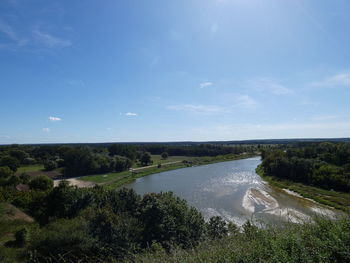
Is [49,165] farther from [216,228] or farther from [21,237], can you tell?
[216,228]

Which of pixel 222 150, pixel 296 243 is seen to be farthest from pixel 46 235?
pixel 222 150

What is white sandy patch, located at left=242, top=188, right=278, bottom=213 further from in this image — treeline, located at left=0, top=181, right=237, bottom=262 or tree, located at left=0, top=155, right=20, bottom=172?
tree, located at left=0, top=155, right=20, bottom=172

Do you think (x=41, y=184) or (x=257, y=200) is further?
(x=41, y=184)

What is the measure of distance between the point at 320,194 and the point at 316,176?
5.13 meters

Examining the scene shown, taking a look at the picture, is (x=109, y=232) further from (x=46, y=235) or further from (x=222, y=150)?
(x=222, y=150)

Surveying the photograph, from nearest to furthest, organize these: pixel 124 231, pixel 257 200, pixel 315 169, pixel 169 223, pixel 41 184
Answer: pixel 124 231 < pixel 169 223 < pixel 257 200 < pixel 41 184 < pixel 315 169

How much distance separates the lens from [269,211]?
64.4ft

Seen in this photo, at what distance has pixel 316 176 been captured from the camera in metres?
30.2

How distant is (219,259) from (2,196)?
2177cm

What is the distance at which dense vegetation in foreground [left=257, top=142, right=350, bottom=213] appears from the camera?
2493cm

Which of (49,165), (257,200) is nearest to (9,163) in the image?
(49,165)

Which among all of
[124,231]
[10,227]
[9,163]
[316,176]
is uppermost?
[9,163]

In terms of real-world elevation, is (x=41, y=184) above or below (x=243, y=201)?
above

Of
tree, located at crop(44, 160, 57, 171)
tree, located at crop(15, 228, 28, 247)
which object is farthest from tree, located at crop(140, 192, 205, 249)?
tree, located at crop(44, 160, 57, 171)
